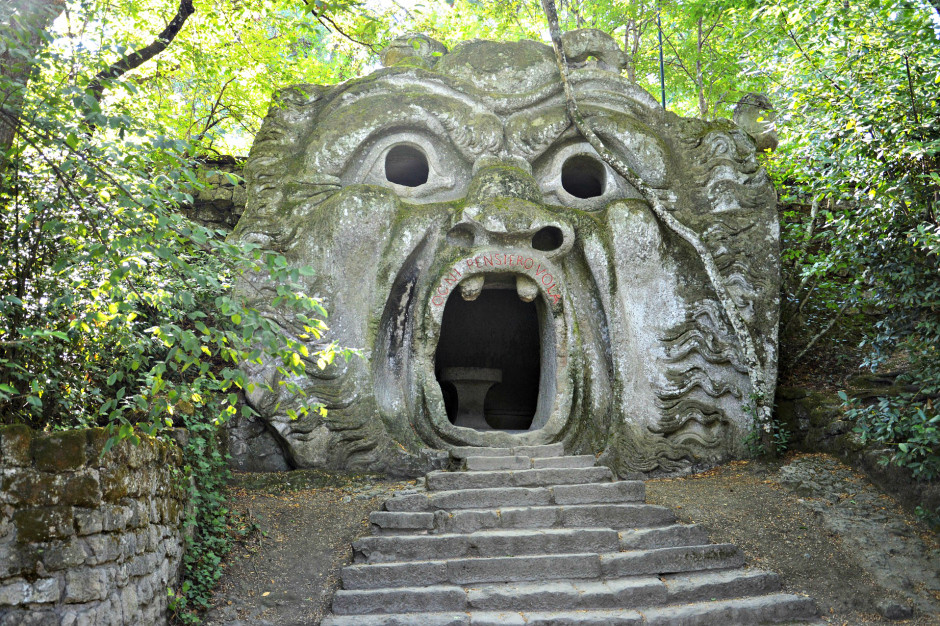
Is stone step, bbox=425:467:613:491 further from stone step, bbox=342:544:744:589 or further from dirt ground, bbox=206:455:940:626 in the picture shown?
stone step, bbox=342:544:744:589

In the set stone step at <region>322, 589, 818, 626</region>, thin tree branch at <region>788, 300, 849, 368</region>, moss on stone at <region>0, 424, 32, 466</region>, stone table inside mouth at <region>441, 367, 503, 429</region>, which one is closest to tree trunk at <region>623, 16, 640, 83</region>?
thin tree branch at <region>788, 300, 849, 368</region>

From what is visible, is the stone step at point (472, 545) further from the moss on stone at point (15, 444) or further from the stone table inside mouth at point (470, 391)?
the stone table inside mouth at point (470, 391)

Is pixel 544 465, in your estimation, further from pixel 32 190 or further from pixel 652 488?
pixel 32 190

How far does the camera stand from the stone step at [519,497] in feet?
18.3

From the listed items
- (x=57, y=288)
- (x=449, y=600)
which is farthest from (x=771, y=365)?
(x=57, y=288)

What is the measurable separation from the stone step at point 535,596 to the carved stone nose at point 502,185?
3.71m

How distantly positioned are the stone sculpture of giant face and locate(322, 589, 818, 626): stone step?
211 centimetres

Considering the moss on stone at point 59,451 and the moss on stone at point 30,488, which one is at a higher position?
the moss on stone at point 59,451

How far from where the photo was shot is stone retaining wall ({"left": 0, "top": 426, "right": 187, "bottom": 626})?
133 inches

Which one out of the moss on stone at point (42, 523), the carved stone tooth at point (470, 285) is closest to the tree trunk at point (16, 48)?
the moss on stone at point (42, 523)

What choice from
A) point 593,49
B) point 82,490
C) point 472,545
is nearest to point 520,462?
point 472,545

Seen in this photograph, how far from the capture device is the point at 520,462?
Result: 6.23 m

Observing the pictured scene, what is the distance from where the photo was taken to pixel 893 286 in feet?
18.2

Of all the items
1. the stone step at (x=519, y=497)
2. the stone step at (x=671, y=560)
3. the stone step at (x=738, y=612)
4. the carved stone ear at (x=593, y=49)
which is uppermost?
the carved stone ear at (x=593, y=49)
